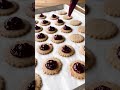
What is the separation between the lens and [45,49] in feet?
4.22

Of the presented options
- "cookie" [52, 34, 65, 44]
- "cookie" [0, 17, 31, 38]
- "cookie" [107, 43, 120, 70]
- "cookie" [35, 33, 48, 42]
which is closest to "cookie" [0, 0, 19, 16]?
"cookie" [0, 17, 31, 38]

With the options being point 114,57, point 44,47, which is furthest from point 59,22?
point 114,57

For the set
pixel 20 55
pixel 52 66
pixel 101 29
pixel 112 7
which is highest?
pixel 112 7

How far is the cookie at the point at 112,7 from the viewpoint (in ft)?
4.24

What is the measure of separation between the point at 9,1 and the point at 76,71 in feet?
2.59

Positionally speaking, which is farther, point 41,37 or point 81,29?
point 81,29

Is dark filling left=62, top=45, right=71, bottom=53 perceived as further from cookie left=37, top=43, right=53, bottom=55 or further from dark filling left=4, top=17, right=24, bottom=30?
dark filling left=4, top=17, right=24, bottom=30

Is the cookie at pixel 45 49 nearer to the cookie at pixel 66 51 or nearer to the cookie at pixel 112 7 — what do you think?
the cookie at pixel 66 51

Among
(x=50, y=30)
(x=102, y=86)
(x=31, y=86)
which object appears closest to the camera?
(x=102, y=86)

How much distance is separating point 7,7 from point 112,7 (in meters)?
0.76

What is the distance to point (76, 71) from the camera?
3.59 ft

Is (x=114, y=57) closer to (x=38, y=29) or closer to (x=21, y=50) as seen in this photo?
(x=21, y=50)

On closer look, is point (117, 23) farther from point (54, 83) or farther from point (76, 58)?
point (54, 83)

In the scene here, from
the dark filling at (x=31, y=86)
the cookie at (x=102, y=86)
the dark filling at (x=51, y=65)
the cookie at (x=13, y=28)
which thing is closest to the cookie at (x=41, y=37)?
the cookie at (x=13, y=28)
